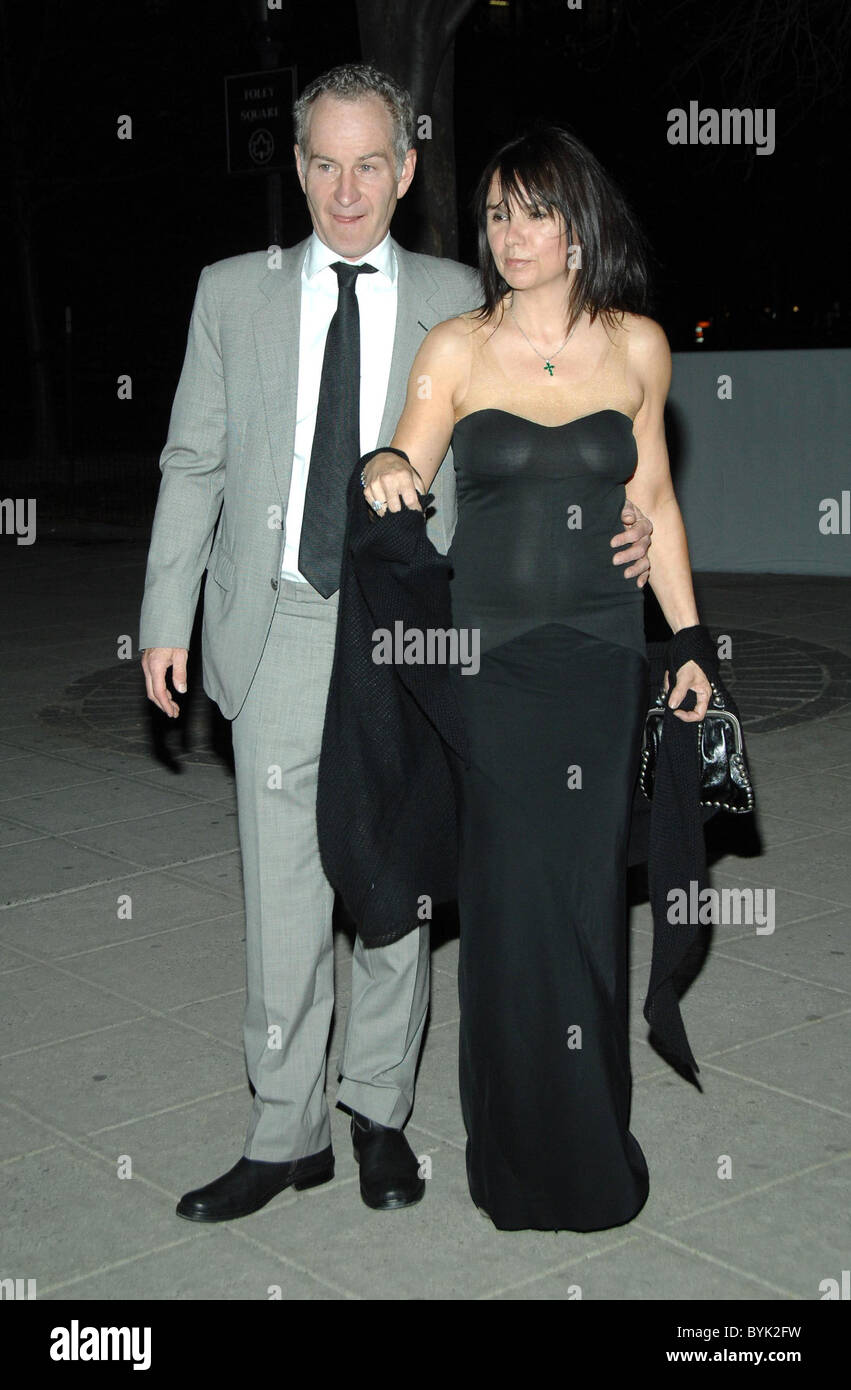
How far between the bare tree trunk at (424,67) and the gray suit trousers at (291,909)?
595cm

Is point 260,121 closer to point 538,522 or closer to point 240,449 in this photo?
point 240,449

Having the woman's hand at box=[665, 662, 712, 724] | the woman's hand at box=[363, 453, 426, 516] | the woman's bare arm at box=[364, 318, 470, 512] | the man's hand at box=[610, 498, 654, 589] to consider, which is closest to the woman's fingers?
the woman's hand at box=[363, 453, 426, 516]

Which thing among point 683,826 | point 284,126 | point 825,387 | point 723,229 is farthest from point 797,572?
point 723,229

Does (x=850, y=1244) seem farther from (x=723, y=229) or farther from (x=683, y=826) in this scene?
(x=723, y=229)

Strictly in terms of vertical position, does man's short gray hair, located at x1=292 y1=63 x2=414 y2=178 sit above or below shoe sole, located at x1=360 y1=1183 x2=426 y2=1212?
above

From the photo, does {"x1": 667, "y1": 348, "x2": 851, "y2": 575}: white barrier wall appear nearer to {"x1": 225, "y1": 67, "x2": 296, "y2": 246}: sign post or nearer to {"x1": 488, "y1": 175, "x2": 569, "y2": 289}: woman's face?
{"x1": 225, "y1": 67, "x2": 296, "y2": 246}: sign post

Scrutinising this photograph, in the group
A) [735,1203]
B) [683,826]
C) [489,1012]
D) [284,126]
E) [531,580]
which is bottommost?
[735,1203]

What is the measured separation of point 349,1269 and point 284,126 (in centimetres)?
758

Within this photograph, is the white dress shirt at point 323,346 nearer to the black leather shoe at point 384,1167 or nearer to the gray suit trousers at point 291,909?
the gray suit trousers at point 291,909

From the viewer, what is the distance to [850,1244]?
3.54 m

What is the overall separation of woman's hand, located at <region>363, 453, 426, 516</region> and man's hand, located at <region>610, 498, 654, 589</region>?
0.49 metres

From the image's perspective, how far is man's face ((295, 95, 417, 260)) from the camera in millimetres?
3539

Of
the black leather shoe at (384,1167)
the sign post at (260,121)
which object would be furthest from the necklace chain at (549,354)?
the sign post at (260,121)

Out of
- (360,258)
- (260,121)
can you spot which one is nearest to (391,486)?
(360,258)
